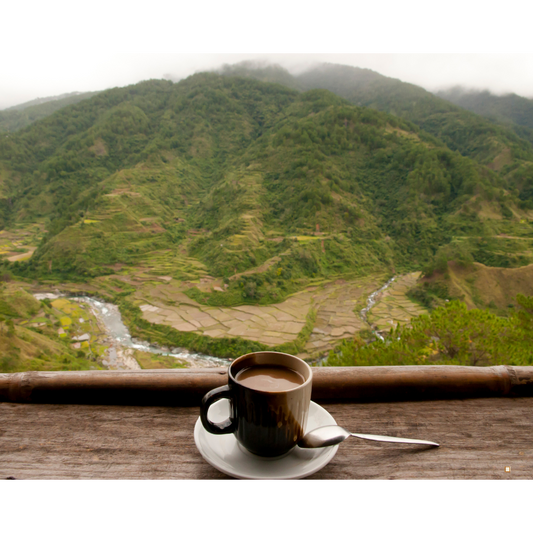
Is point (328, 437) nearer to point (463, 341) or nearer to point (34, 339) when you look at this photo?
point (463, 341)

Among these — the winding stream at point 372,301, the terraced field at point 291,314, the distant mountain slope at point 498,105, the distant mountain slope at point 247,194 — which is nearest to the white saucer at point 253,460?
the terraced field at point 291,314

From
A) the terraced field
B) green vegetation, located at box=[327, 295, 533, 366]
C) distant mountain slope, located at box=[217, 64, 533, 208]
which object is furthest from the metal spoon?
distant mountain slope, located at box=[217, 64, 533, 208]

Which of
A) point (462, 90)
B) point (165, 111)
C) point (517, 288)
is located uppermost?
point (462, 90)

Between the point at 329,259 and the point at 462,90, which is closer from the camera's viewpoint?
the point at 329,259

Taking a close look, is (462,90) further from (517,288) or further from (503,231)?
(517,288)

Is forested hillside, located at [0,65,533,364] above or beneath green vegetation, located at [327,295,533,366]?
above

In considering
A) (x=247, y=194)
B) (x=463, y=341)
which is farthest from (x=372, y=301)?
Answer: (x=463, y=341)

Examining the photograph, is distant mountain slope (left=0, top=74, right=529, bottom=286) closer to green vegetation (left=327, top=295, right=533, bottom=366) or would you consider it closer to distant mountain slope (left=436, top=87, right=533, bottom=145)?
green vegetation (left=327, top=295, right=533, bottom=366)

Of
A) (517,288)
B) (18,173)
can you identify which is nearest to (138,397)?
(517,288)
